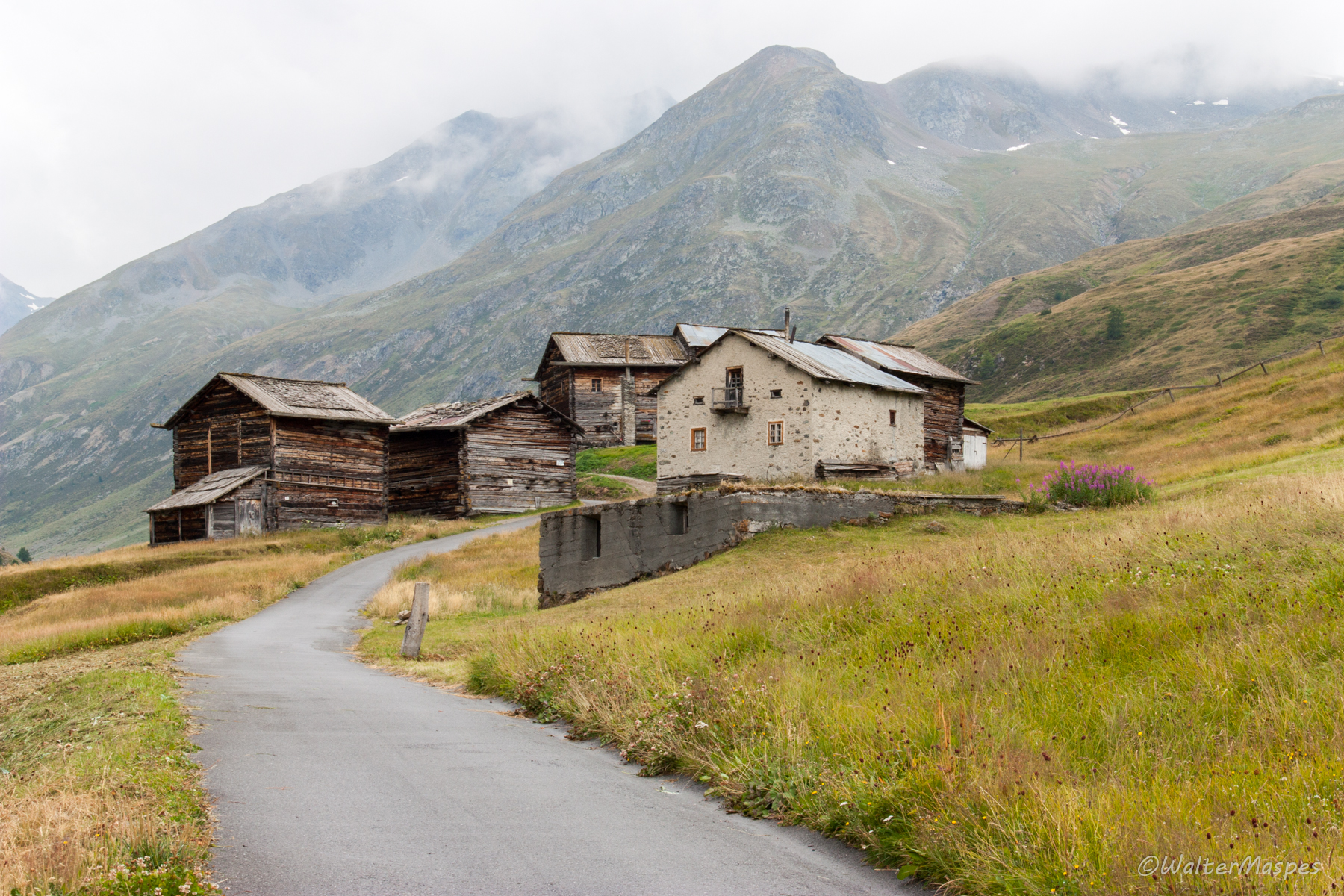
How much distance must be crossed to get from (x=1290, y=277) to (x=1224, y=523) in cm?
11367

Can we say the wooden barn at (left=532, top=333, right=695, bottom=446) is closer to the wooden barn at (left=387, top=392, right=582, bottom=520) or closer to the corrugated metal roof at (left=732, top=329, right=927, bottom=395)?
the wooden barn at (left=387, top=392, right=582, bottom=520)

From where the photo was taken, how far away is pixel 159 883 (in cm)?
491

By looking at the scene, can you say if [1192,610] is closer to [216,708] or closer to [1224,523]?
[1224,523]

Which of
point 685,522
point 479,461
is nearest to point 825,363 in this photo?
point 685,522

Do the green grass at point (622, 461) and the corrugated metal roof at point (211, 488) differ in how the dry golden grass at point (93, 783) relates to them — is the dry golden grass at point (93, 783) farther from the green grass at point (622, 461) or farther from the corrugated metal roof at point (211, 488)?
the green grass at point (622, 461)

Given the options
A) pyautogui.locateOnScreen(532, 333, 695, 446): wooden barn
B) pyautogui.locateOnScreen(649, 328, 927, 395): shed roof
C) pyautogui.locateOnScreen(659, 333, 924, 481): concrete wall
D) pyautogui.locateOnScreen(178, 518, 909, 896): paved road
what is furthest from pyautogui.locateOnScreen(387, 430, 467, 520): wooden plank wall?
pyautogui.locateOnScreen(178, 518, 909, 896): paved road

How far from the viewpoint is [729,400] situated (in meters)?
40.8

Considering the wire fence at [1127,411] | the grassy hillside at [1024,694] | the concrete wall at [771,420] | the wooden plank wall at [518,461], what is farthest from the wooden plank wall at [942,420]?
the grassy hillside at [1024,694]

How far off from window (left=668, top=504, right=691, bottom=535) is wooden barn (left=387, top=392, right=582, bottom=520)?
90.9 ft

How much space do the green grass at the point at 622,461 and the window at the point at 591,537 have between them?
30608 mm

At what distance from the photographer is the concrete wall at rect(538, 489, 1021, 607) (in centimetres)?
2556

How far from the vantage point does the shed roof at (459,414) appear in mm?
51812

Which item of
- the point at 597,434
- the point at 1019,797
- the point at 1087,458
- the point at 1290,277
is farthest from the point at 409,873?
the point at 1290,277

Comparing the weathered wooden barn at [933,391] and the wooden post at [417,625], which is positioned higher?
the weathered wooden barn at [933,391]
